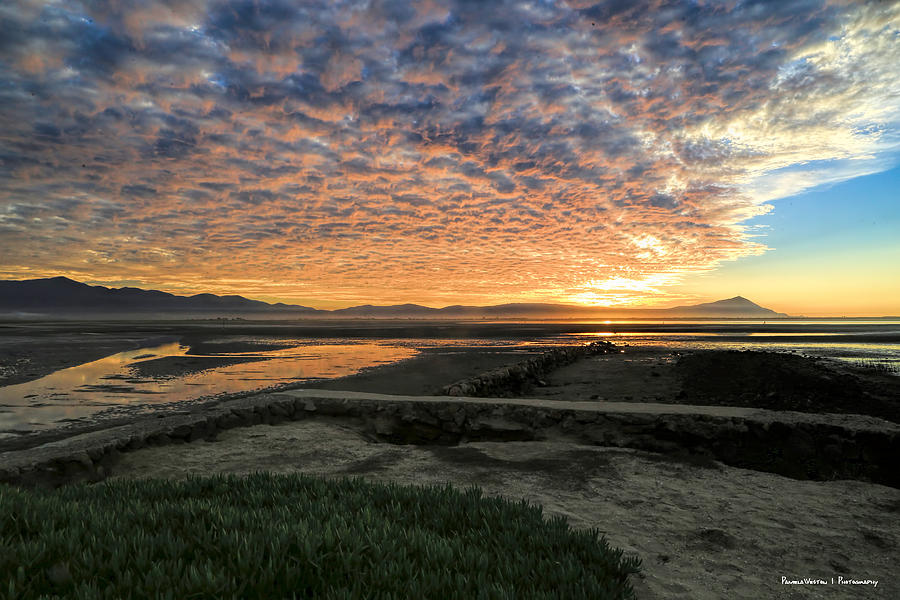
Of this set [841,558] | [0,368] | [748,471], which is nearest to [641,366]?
[748,471]

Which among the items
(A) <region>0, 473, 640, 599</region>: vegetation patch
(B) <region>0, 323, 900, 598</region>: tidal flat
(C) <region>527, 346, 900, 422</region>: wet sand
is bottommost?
(C) <region>527, 346, 900, 422</region>: wet sand

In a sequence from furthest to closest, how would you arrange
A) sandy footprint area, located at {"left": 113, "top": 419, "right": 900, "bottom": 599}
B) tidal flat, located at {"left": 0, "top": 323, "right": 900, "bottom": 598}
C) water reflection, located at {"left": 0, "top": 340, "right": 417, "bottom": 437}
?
1. water reflection, located at {"left": 0, "top": 340, "right": 417, "bottom": 437}
2. tidal flat, located at {"left": 0, "top": 323, "right": 900, "bottom": 598}
3. sandy footprint area, located at {"left": 113, "top": 419, "right": 900, "bottom": 599}

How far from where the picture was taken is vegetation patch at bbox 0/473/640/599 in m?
2.87

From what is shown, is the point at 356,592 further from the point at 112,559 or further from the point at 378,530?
the point at 112,559

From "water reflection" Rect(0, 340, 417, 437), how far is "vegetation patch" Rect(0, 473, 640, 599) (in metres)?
10.7

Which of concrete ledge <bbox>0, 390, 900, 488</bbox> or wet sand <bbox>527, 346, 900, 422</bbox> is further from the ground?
concrete ledge <bbox>0, 390, 900, 488</bbox>

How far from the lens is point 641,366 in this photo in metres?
26.0

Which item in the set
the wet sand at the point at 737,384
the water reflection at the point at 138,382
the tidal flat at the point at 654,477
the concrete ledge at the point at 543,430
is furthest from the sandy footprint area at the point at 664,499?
the wet sand at the point at 737,384

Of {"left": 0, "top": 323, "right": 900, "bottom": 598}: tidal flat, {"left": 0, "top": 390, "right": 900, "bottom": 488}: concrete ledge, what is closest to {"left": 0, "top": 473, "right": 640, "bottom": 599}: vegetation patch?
{"left": 0, "top": 323, "right": 900, "bottom": 598}: tidal flat

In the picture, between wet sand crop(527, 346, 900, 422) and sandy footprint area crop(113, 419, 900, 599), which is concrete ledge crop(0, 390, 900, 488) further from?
wet sand crop(527, 346, 900, 422)

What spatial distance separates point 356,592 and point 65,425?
41.8 ft

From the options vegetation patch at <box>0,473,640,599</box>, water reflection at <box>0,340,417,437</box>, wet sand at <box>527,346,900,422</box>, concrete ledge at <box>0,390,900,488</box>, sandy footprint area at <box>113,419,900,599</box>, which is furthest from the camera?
wet sand at <box>527,346,900,422</box>

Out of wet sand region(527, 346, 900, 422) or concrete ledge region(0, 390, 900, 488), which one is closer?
concrete ledge region(0, 390, 900, 488)

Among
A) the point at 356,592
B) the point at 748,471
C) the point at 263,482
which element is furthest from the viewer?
the point at 748,471
